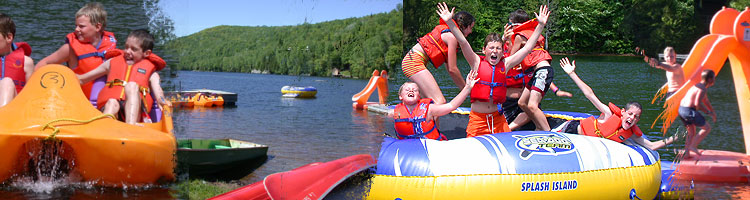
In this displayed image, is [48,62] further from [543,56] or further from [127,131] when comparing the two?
[543,56]

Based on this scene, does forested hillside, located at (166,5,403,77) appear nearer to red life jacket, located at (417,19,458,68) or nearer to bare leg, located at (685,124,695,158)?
red life jacket, located at (417,19,458,68)

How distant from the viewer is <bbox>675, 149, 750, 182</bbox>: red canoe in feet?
16.5

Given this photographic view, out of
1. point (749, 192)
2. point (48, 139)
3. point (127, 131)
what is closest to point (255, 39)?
point (127, 131)

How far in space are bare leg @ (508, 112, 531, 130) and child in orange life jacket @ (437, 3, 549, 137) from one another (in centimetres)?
84

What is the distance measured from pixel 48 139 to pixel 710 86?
12.5 feet

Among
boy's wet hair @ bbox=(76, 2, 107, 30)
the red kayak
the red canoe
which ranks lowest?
the red canoe

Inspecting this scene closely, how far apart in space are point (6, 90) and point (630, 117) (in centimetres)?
412

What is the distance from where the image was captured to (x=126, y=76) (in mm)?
3420

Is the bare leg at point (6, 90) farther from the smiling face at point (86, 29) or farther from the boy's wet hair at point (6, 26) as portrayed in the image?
the smiling face at point (86, 29)

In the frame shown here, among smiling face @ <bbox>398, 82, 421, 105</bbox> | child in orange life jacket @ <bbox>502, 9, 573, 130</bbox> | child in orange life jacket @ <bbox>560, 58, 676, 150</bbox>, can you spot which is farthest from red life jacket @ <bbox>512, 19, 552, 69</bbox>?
smiling face @ <bbox>398, 82, 421, 105</bbox>


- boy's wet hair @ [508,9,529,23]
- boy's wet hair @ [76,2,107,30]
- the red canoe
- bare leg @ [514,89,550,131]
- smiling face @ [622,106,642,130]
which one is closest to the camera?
boy's wet hair @ [76,2,107,30]

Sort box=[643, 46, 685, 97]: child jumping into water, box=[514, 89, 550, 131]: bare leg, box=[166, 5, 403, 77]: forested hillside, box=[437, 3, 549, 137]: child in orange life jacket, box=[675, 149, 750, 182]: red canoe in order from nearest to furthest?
box=[166, 5, 403, 77]: forested hillside, box=[643, 46, 685, 97]: child jumping into water, box=[437, 3, 549, 137]: child in orange life jacket, box=[514, 89, 550, 131]: bare leg, box=[675, 149, 750, 182]: red canoe

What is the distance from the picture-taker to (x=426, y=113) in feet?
12.5

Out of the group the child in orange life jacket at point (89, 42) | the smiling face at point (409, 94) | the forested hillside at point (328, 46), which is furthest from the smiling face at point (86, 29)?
the smiling face at point (409, 94)
